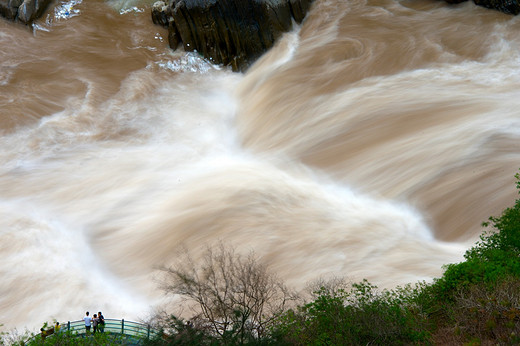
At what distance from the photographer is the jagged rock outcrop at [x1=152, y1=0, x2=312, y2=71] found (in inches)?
1265

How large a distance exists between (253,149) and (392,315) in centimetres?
1303

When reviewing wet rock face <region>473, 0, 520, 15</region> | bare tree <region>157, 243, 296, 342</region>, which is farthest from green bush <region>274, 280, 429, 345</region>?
wet rock face <region>473, 0, 520, 15</region>

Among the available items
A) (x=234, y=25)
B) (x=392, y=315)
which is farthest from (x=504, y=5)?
(x=392, y=315)

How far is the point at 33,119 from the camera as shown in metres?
28.5

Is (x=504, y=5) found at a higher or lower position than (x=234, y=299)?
higher

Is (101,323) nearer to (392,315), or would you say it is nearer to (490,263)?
(392,315)

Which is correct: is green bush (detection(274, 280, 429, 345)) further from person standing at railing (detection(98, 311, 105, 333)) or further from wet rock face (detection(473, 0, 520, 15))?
wet rock face (detection(473, 0, 520, 15))

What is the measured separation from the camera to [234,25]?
106 feet

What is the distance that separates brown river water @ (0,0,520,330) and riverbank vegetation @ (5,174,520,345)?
1.97 meters

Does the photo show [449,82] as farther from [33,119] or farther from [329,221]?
[33,119]

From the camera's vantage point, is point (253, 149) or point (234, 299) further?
point (253, 149)

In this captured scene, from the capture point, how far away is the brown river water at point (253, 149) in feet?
64.8

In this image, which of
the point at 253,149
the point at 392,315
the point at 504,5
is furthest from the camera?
the point at 504,5

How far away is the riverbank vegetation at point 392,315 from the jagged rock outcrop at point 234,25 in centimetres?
1784
